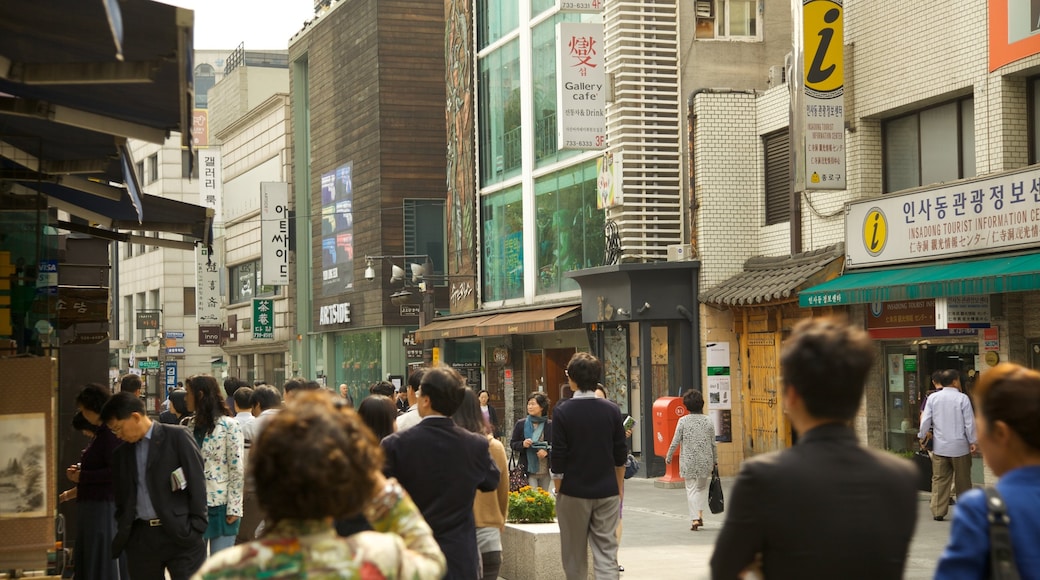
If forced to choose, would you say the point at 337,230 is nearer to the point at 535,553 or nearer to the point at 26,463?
the point at 535,553

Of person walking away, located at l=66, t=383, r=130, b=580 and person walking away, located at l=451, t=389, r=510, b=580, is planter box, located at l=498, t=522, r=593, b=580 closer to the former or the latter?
person walking away, located at l=451, t=389, r=510, b=580

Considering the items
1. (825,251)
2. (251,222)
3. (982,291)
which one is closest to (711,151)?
(825,251)

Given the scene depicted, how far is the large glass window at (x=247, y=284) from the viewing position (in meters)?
57.9

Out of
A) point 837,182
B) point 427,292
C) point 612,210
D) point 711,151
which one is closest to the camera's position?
point 837,182

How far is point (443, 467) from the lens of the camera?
6.93 metres

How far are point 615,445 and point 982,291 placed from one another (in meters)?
8.32

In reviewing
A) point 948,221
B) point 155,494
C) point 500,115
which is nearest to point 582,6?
point 500,115

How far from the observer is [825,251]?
72.5 feet

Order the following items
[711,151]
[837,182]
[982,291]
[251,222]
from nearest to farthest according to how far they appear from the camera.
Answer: [982,291], [837,182], [711,151], [251,222]

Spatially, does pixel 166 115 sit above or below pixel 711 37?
below

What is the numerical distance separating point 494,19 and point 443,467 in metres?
29.1

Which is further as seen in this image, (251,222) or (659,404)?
(251,222)

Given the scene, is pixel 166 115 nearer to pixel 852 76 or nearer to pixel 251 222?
pixel 852 76

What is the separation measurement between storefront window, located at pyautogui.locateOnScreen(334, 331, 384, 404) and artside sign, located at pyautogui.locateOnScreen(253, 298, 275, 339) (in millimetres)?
5560
